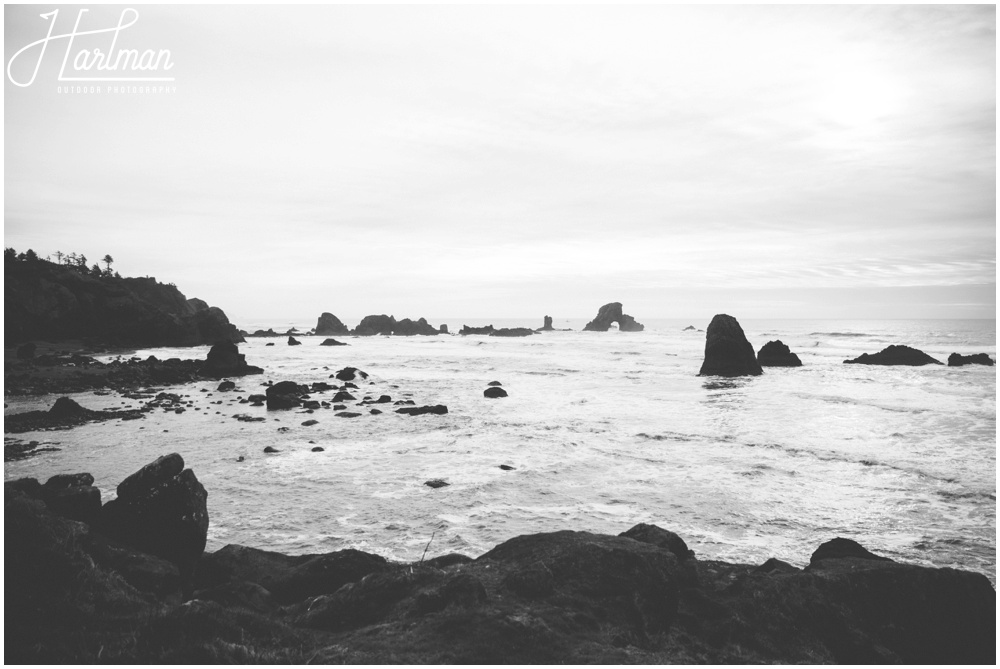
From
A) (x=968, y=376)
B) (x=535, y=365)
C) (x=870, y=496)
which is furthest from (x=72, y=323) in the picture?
(x=968, y=376)

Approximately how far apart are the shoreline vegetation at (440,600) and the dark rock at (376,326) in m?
128

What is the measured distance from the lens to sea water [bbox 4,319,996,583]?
478 inches

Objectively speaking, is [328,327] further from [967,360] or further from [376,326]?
[967,360]

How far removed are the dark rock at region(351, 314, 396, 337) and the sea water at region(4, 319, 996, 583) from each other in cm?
10241

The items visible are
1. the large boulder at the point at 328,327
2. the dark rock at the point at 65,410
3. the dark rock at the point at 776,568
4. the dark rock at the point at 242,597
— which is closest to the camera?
the dark rock at the point at 242,597

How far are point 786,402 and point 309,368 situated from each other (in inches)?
1691

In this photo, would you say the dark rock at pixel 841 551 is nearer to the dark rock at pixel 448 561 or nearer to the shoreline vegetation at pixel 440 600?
the shoreline vegetation at pixel 440 600

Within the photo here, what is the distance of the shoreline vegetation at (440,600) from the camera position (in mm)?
5711

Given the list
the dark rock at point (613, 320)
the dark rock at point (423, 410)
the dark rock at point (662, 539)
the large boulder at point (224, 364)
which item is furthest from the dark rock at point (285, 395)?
the dark rock at point (613, 320)

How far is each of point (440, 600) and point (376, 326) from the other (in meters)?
135

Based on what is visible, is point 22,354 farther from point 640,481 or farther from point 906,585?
point 906,585

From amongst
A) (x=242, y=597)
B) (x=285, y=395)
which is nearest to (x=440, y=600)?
(x=242, y=597)

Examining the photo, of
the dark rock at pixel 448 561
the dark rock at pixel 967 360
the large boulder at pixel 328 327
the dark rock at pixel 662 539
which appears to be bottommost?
the dark rock at pixel 448 561

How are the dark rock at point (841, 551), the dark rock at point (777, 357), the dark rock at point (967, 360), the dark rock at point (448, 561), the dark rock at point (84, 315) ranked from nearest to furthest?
the dark rock at point (448, 561), the dark rock at point (841, 551), the dark rock at point (967, 360), the dark rock at point (777, 357), the dark rock at point (84, 315)
